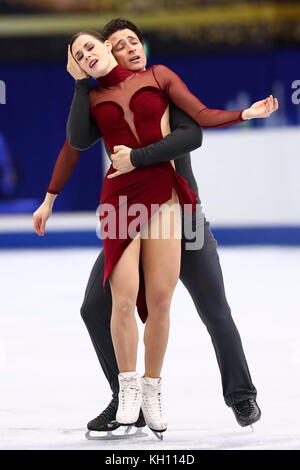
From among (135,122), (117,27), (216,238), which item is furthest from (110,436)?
(216,238)

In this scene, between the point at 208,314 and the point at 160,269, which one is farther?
the point at 208,314

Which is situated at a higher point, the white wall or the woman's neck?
the white wall

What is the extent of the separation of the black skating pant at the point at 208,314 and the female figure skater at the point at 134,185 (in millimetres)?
136

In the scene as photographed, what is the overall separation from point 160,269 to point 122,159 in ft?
0.98

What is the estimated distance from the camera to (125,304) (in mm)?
2662

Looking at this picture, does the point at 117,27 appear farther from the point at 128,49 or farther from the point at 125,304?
the point at 125,304

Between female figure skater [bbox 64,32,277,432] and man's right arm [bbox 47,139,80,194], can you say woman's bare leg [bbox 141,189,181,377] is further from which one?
man's right arm [bbox 47,139,80,194]

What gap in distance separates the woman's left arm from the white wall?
238 inches

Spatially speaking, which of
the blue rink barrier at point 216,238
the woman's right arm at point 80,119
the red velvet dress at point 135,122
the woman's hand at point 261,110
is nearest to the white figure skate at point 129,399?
the red velvet dress at point 135,122

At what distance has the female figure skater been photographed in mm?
2662

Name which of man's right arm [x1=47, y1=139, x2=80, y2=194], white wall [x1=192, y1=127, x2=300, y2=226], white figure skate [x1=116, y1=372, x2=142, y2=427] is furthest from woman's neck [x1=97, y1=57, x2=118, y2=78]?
white wall [x1=192, y1=127, x2=300, y2=226]

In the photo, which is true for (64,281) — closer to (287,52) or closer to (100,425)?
(100,425)

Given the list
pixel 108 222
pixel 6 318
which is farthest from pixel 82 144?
pixel 6 318

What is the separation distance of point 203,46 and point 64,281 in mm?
5899
